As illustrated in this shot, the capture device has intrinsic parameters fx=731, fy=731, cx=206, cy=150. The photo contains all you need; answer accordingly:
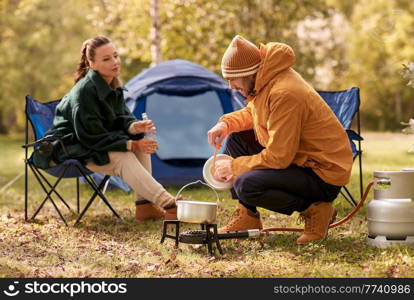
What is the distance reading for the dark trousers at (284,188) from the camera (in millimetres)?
3557

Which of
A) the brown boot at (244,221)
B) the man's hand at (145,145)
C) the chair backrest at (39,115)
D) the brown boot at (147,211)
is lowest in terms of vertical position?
the brown boot at (147,211)

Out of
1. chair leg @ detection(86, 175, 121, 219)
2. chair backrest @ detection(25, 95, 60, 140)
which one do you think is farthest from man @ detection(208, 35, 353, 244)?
chair backrest @ detection(25, 95, 60, 140)

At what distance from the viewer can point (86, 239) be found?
13.7 feet

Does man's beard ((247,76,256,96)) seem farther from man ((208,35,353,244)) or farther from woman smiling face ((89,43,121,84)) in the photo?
woman smiling face ((89,43,121,84))

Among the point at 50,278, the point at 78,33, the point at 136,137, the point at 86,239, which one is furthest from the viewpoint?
the point at 78,33

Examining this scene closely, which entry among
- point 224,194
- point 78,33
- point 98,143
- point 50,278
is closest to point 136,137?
point 98,143

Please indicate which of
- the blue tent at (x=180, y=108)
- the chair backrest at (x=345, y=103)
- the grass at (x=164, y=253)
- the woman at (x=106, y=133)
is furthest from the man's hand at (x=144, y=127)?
the blue tent at (x=180, y=108)

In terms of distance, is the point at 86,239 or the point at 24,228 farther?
the point at 24,228

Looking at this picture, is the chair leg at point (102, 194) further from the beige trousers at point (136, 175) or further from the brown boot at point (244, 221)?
the brown boot at point (244, 221)

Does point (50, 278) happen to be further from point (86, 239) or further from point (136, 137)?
point (136, 137)

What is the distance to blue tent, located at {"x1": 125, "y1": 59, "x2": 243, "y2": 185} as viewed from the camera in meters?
6.31

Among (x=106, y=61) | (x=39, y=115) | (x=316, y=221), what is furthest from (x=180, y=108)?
(x=316, y=221)

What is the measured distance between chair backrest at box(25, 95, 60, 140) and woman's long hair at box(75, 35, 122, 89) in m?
0.41

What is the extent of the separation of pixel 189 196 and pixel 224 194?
11.7 inches
